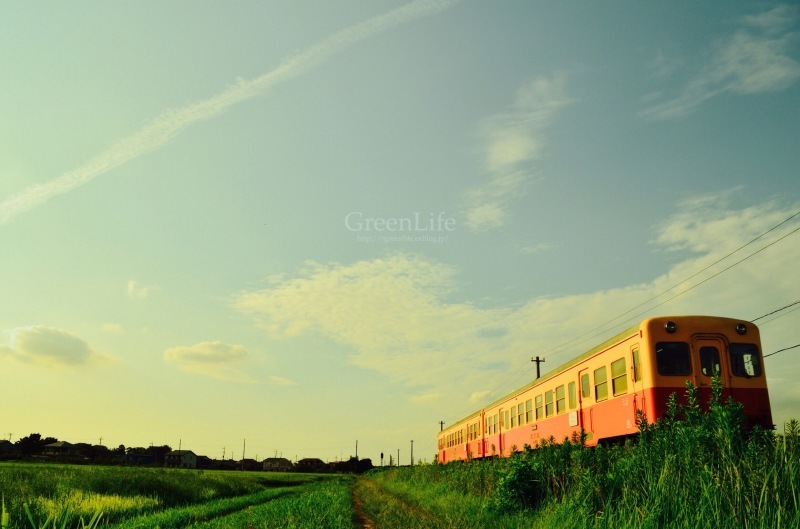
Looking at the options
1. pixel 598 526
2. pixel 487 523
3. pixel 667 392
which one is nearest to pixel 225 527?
pixel 487 523

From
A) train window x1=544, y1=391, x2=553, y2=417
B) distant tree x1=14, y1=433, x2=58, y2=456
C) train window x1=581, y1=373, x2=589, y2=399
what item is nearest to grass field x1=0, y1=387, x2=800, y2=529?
train window x1=581, y1=373, x2=589, y2=399

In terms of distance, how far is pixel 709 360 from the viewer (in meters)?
13.6

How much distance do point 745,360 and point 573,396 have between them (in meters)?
4.73

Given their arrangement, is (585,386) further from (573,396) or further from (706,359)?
(706,359)

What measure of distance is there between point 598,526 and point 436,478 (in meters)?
16.0

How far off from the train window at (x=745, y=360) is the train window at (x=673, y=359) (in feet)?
3.95

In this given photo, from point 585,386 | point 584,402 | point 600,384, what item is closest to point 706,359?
point 600,384

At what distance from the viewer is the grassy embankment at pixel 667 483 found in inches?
232

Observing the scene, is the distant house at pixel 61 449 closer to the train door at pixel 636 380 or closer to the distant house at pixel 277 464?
the distant house at pixel 277 464

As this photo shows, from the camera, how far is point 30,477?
57.3ft

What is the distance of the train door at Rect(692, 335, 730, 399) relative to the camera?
13375mm

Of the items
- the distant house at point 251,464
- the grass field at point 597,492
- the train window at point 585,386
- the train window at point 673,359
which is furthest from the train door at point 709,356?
the distant house at point 251,464

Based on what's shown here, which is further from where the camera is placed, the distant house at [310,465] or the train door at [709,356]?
the distant house at [310,465]

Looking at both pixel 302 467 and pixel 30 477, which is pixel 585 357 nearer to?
pixel 30 477
